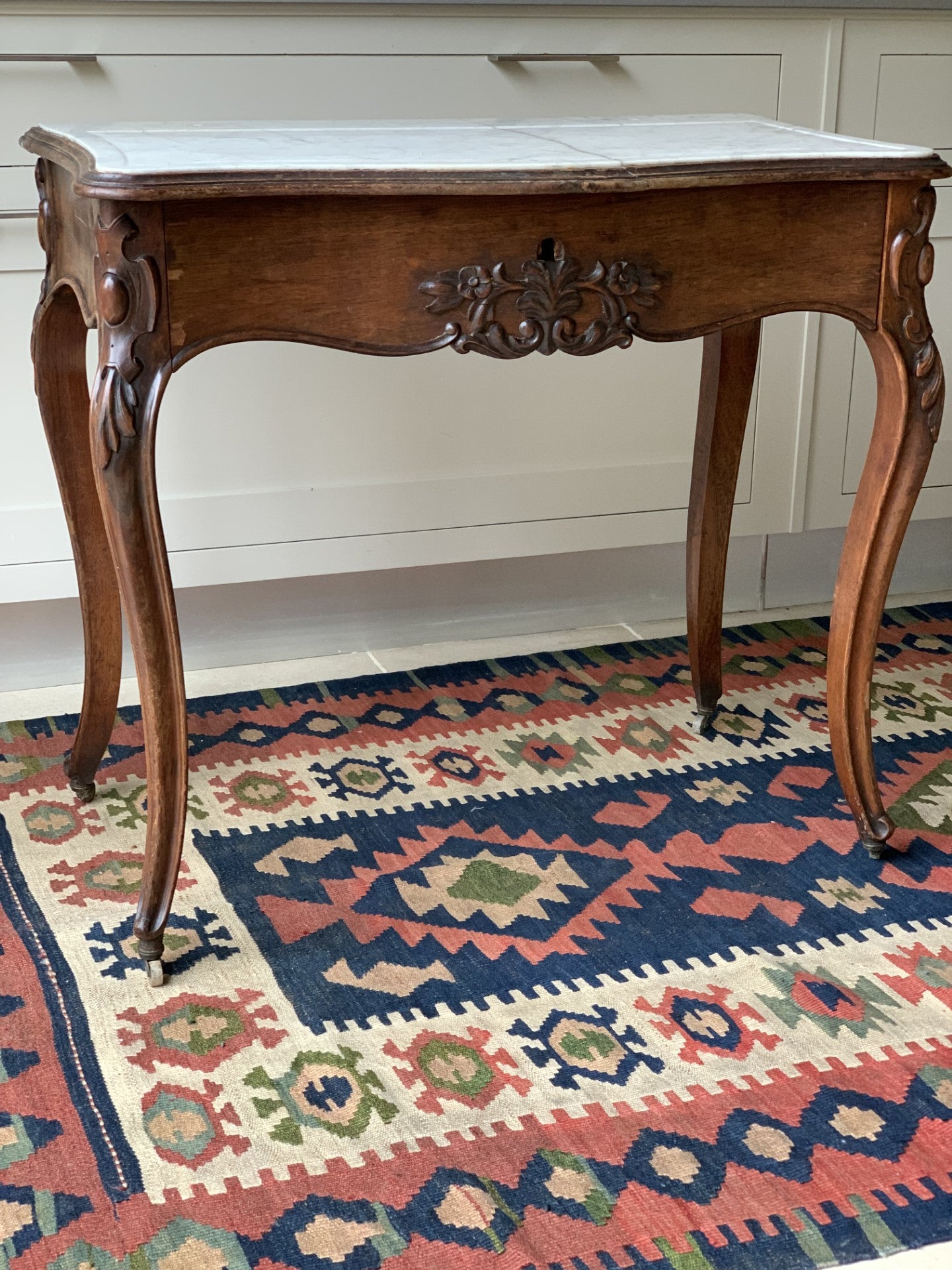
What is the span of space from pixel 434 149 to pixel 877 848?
816 mm

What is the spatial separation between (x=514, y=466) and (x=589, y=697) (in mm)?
339

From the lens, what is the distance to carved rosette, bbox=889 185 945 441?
122 centimetres

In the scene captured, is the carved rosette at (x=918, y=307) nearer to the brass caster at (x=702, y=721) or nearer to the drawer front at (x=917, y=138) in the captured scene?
the brass caster at (x=702, y=721)

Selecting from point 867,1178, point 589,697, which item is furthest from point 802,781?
point 867,1178

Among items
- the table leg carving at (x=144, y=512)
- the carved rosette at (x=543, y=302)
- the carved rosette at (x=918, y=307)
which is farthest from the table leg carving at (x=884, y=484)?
the table leg carving at (x=144, y=512)

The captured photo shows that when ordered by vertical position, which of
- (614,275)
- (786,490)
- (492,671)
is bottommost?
(492,671)

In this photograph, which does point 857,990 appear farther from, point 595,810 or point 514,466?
point 514,466

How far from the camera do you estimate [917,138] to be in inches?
75.5

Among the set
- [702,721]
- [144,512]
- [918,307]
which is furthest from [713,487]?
[144,512]

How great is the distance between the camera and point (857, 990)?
1204 mm

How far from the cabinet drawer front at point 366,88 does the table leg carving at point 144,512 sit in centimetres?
59

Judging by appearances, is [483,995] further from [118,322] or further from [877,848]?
[118,322]

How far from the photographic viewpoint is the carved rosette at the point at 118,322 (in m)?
1.03

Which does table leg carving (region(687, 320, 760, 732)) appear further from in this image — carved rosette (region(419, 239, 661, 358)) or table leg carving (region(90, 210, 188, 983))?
table leg carving (region(90, 210, 188, 983))
